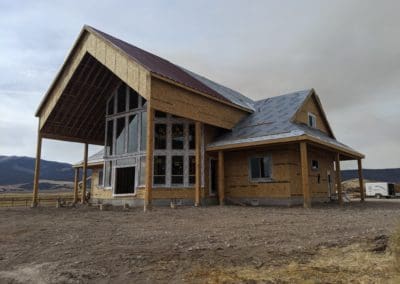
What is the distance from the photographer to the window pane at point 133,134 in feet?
62.5

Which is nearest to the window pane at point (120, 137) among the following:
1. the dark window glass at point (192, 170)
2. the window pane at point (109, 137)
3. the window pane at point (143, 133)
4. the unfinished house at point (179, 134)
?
the unfinished house at point (179, 134)

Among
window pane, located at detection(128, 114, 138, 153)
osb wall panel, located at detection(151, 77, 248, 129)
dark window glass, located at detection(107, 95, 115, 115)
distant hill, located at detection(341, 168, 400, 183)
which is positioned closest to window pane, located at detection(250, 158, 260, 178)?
osb wall panel, located at detection(151, 77, 248, 129)

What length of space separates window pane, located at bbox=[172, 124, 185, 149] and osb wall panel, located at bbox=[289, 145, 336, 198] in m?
6.03

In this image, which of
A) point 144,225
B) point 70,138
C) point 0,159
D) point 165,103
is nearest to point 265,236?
point 144,225

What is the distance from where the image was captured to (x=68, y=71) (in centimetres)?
1902

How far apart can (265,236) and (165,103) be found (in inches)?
Answer: 370

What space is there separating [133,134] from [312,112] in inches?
485

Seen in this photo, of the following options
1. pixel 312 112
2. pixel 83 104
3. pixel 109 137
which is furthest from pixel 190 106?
pixel 312 112

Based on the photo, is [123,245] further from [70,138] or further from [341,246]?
[70,138]

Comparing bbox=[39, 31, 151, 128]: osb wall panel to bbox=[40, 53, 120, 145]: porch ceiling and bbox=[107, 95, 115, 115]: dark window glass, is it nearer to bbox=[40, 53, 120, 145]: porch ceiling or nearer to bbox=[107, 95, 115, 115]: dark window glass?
bbox=[40, 53, 120, 145]: porch ceiling

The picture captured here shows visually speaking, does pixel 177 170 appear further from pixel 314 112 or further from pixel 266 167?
pixel 314 112

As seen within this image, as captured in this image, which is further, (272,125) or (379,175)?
(379,175)

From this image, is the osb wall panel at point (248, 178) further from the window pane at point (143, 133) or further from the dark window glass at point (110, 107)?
the dark window glass at point (110, 107)

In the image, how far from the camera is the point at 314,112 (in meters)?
23.1
